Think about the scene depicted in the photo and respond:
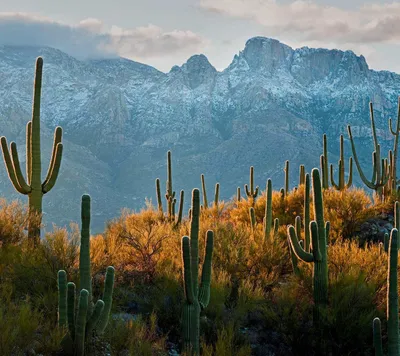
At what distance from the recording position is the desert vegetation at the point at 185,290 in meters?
6.40

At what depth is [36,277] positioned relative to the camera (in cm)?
816

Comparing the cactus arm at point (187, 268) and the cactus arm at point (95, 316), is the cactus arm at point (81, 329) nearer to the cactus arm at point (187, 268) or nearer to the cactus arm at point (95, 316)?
the cactus arm at point (95, 316)

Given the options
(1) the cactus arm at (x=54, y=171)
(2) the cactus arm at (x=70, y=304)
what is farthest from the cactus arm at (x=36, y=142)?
(2) the cactus arm at (x=70, y=304)

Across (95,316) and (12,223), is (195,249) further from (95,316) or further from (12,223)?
(12,223)

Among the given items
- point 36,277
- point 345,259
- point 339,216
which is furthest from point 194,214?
point 339,216

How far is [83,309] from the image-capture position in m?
5.99

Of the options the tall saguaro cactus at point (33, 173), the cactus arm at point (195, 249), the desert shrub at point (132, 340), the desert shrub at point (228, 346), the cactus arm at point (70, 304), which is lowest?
the desert shrub at point (228, 346)

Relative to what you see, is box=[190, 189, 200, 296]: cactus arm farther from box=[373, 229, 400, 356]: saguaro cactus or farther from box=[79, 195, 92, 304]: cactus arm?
box=[373, 229, 400, 356]: saguaro cactus

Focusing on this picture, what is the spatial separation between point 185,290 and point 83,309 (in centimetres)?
173

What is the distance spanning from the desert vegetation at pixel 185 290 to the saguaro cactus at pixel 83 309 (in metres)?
0.01

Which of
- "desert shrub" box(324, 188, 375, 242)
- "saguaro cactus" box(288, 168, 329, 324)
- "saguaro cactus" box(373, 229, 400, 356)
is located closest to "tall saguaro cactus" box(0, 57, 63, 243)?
"saguaro cactus" box(288, 168, 329, 324)

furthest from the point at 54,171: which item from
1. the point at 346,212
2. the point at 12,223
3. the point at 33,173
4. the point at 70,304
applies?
the point at 346,212

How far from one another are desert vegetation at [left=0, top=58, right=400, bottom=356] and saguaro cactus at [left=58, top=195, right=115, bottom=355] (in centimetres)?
1

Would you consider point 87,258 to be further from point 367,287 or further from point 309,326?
point 367,287
